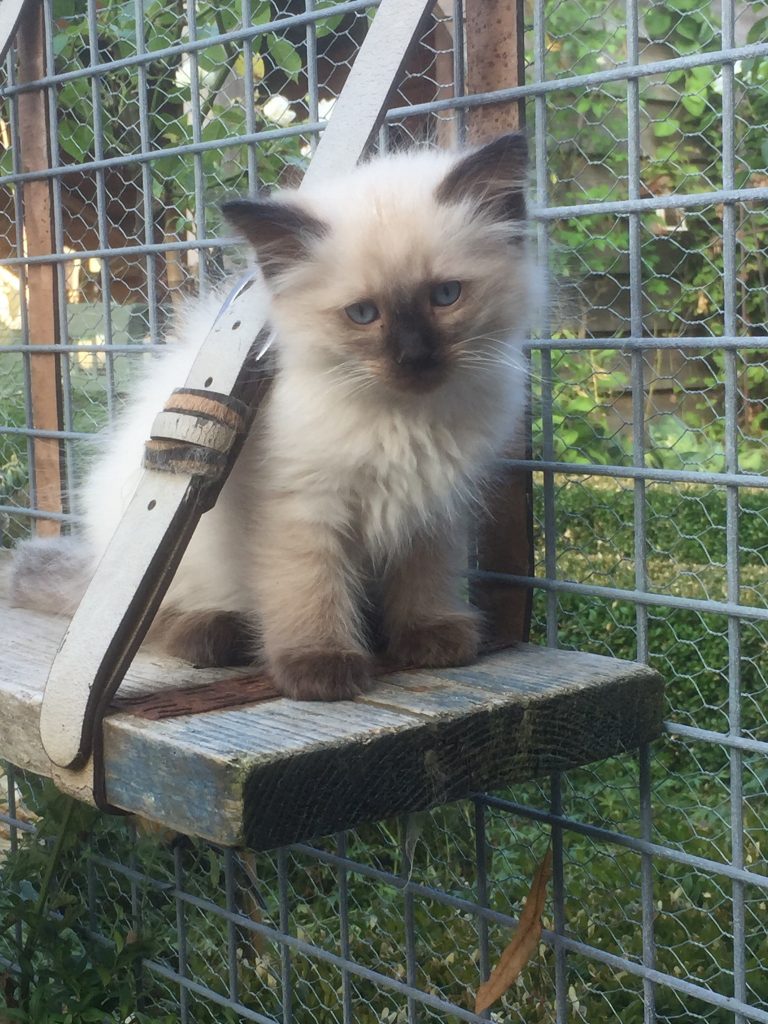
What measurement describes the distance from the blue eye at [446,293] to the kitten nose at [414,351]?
8cm

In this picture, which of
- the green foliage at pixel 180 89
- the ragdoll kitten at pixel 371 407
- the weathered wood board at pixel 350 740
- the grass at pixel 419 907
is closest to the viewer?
the weathered wood board at pixel 350 740

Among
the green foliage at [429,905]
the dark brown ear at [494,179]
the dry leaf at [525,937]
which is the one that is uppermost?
the dark brown ear at [494,179]

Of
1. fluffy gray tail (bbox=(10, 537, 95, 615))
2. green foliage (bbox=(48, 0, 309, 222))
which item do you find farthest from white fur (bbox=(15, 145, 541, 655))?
green foliage (bbox=(48, 0, 309, 222))

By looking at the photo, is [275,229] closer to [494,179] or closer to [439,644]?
[494,179]

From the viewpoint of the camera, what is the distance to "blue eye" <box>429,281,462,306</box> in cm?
168

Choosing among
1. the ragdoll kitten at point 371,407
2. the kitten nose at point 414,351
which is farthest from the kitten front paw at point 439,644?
the kitten nose at point 414,351

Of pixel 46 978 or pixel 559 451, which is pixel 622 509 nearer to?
pixel 559 451

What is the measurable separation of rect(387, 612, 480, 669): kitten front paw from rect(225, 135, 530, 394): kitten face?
0.41 metres

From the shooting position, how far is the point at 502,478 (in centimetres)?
201

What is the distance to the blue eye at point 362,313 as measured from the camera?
1691 mm

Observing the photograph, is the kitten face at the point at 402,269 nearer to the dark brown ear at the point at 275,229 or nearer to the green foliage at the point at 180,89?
the dark brown ear at the point at 275,229

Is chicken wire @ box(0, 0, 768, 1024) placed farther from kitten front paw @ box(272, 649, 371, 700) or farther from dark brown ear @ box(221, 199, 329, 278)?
dark brown ear @ box(221, 199, 329, 278)

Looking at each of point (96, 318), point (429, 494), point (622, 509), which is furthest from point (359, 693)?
point (622, 509)

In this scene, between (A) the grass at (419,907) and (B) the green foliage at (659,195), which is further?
(A) the grass at (419,907)
